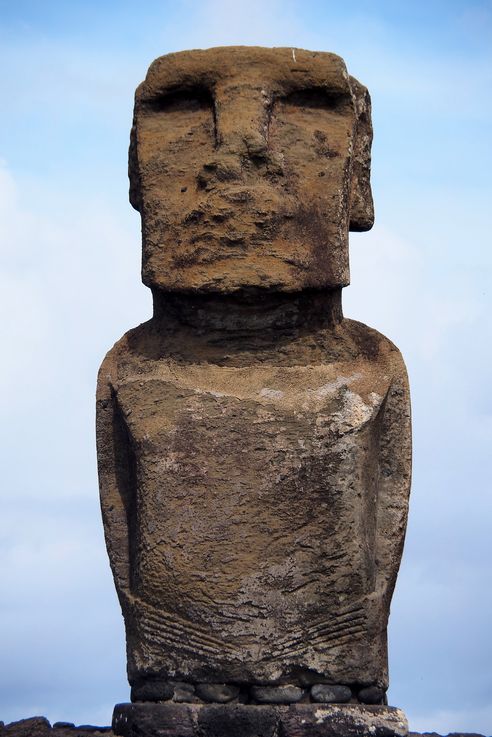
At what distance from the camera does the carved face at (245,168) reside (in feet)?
25.8

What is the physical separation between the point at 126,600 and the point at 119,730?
0.61 meters

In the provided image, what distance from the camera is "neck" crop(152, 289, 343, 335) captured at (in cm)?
795

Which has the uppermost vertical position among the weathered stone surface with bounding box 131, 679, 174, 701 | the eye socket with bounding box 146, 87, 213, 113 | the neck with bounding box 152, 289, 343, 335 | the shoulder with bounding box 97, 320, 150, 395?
the eye socket with bounding box 146, 87, 213, 113

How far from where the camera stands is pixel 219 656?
25.2 feet

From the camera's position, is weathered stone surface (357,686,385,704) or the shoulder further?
the shoulder

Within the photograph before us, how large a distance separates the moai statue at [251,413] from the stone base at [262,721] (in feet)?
0.30

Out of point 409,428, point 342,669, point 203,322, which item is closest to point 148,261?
point 203,322

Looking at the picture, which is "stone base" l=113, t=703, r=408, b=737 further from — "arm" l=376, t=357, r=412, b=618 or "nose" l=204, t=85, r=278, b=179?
"nose" l=204, t=85, r=278, b=179

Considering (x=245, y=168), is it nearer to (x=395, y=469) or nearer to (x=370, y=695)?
(x=395, y=469)

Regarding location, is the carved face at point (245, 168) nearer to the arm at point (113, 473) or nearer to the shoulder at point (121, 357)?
the shoulder at point (121, 357)

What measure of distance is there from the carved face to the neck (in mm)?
96

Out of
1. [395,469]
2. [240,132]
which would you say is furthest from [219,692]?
[240,132]
